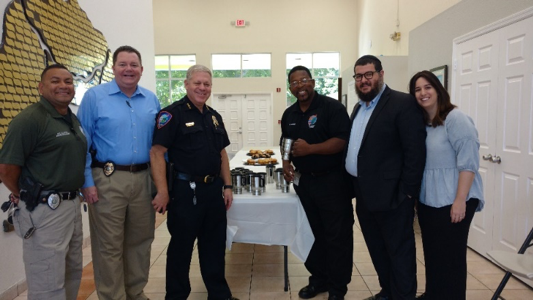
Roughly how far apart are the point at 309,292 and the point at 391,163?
1206 mm

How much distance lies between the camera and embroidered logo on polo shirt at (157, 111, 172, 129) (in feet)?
7.05

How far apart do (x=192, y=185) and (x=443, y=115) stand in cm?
152

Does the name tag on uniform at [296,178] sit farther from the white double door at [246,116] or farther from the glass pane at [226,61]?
the glass pane at [226,61]

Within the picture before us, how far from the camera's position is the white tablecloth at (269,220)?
2.55 m

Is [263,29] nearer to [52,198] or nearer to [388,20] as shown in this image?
[388,20]

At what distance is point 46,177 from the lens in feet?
6.00

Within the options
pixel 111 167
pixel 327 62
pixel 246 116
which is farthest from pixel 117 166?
pixel 327 62

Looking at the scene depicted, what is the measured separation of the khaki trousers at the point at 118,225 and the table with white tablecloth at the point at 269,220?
0.61 meters

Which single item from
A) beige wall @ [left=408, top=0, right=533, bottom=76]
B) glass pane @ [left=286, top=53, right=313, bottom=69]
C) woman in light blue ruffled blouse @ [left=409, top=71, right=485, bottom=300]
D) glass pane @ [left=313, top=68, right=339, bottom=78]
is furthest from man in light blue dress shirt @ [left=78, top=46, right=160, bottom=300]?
glass pane @ [left=313, top=68, right=339, bottom=78]

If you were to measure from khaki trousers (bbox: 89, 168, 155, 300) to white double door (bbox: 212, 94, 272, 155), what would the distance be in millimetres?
8697

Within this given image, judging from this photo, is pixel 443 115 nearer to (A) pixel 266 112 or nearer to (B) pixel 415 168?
(B) pixel 415 168

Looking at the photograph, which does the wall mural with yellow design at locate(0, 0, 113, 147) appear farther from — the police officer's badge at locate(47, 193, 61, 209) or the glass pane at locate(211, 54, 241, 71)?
the glass pane at locate(211, 54, 241, 71)

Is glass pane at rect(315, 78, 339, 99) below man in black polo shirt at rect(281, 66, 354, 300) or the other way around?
the other way around

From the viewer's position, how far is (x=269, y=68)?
1094 cm
